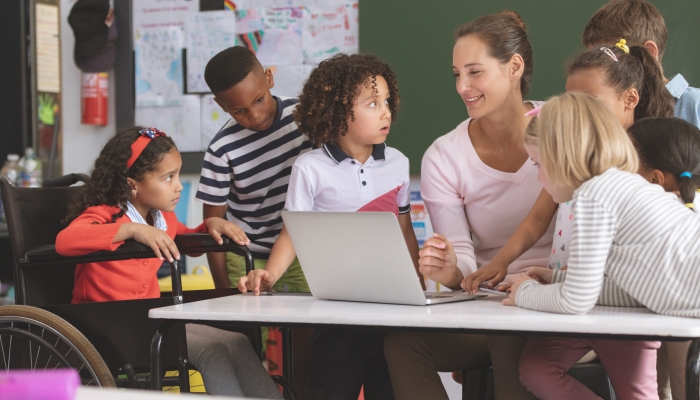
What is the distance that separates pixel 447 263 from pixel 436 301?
23 centimetres

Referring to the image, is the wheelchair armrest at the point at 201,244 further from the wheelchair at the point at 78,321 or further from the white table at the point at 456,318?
the white table at the point at 456,318

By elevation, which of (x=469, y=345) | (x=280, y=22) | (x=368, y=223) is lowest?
(x=469, y=345)

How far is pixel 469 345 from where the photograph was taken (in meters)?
1.62

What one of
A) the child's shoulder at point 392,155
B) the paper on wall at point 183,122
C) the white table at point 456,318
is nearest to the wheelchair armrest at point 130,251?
the white table at point 456,318

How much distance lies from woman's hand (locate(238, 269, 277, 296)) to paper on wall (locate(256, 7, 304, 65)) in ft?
6.13

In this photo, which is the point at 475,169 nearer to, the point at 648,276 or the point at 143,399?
the point at 648,276

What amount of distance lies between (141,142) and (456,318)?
1.19m

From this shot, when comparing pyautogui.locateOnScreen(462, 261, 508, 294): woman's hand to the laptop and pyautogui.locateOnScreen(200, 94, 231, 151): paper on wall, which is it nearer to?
the laptop

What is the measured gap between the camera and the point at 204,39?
3535 millimetres

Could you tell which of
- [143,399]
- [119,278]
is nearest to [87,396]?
[143,399]

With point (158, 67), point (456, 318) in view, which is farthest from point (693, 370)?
point (158, 67)

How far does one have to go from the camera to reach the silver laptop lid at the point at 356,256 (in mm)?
1296

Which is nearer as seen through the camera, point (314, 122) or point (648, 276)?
point (648, 276)

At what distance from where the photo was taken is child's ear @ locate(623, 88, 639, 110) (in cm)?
174
